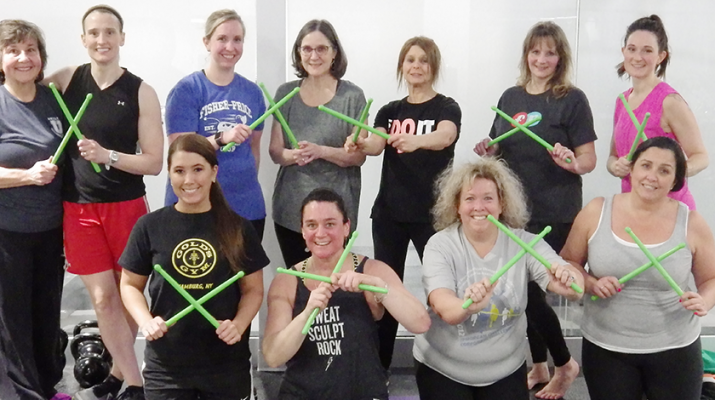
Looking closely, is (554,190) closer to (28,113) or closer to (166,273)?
(166,273)

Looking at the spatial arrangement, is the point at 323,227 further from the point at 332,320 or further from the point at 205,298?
the point at 205,298

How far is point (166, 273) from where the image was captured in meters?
2.02

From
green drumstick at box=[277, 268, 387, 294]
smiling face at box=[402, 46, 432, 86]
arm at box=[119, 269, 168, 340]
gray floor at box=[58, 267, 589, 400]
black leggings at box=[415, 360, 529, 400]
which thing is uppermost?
smiling face at box=[402, 46, 432, 86]

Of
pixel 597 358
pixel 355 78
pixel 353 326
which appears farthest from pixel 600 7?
pixel 353 326

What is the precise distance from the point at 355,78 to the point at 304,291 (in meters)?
1.57

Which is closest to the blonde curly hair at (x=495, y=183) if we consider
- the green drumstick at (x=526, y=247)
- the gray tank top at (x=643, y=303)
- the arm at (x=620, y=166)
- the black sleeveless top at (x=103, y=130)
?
the green drumstick at (x=526, y=247)

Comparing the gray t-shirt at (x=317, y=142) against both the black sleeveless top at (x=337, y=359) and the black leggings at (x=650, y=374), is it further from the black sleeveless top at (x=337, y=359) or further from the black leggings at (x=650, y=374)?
the black leggings at (x=650, y=374)

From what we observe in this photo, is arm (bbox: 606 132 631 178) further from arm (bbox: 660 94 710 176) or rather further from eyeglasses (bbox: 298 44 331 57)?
eyeglasses (bbox: 298 44 331 57)

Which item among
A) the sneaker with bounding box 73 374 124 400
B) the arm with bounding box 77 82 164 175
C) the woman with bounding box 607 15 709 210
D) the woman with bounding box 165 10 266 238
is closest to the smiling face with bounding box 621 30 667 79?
the woman with bounding box 607 15 709 210

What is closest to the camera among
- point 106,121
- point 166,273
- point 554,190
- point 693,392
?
point 166,273

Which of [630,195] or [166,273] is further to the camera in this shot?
[630,195]

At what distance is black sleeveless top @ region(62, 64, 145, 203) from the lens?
2467mm

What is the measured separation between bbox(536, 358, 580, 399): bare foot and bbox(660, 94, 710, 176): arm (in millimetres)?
1016

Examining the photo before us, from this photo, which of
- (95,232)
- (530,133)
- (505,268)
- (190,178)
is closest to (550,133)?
(530,133)
